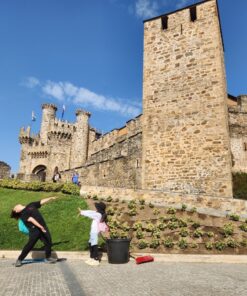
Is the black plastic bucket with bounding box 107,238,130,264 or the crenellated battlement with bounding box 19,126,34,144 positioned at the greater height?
the crenellated battlement with bounding box 19,126,34,144

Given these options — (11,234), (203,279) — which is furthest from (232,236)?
(11,234)

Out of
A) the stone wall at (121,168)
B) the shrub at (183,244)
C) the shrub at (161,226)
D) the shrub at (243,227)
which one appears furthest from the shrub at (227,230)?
the stone wall at (121,168)

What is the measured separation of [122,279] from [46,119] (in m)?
49.4

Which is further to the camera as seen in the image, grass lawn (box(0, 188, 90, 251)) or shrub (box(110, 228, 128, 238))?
shrub (box(110, 228, 128, 238))

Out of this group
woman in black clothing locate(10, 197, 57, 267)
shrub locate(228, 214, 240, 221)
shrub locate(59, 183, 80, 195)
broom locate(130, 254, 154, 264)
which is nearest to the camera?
woman in black clothing locate(10, 197, 57, 267)

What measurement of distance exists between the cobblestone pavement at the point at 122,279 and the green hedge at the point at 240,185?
1054 cm

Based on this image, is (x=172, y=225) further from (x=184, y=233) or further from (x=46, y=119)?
(x=46, y=119)

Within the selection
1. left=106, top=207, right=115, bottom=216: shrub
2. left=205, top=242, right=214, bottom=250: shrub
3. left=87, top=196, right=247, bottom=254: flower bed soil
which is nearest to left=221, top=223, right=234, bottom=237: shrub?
left=87, top=196, right=247, bottom=254: flower bed soil

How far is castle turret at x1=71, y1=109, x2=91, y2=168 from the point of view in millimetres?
45875

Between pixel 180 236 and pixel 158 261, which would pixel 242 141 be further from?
pixel 158 261

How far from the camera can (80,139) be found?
46.5 meters

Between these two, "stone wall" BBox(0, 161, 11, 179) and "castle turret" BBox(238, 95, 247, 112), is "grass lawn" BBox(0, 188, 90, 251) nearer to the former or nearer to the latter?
"stone wall" BBox(0, 161, 11, 179)

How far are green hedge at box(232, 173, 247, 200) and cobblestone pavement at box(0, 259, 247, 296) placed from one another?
34.6 ft

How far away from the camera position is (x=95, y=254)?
7008mm
